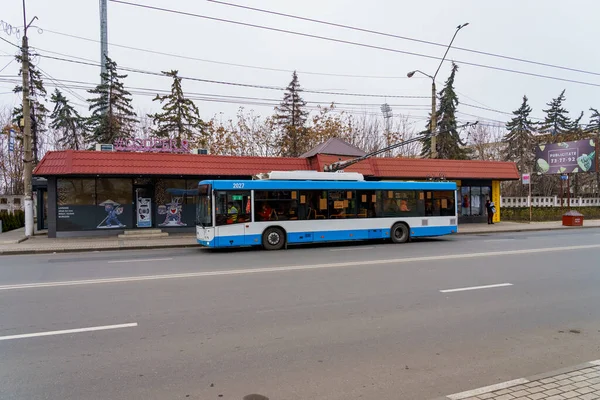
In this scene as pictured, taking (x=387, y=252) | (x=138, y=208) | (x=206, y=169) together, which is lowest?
(x=387, y=252)

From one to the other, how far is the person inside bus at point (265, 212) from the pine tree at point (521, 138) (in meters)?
41.5

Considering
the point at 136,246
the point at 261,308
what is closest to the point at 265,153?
the point at 136,246

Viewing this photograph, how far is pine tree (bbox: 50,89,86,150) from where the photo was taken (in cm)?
3966

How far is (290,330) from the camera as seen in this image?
5.67 metres

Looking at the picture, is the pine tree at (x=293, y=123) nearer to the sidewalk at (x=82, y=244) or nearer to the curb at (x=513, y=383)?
the sidewalk at (x=82, y=244)

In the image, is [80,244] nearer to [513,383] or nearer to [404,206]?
[404,206]

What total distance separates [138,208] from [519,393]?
20.4 metres

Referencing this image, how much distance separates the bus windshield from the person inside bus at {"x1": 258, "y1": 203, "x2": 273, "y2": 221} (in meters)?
1.88

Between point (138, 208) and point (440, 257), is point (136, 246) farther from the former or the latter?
point (440, 257)

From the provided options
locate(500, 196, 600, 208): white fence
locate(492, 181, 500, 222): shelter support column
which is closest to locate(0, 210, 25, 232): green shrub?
locate(492, 181, 500, 222): shelter support column

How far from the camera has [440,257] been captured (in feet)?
41.7

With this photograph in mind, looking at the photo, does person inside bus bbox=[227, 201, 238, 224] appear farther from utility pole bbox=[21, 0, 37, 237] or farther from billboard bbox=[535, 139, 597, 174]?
billboard bbox=[535, 139, 597, 174]

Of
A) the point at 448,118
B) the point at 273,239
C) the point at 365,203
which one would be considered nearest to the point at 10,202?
the point at 273,239

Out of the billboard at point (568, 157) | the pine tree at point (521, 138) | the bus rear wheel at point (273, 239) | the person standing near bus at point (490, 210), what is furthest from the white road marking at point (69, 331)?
the pine tree at point (521, 138)
